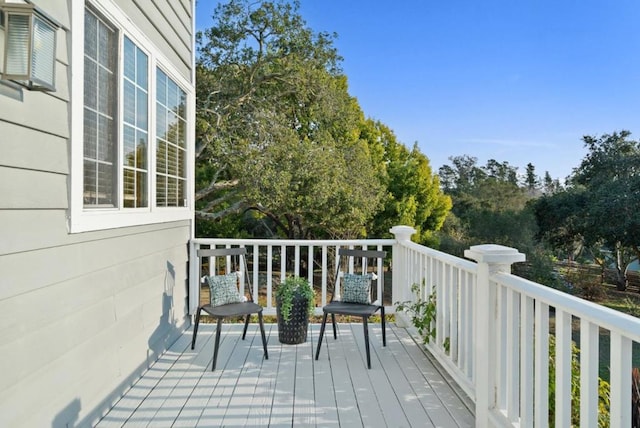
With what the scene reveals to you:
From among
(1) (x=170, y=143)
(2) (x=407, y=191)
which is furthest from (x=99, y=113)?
(2) (x=407, y=191)

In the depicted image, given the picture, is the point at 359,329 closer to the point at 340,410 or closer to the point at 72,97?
the point at 340,410

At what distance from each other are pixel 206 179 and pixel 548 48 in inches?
572

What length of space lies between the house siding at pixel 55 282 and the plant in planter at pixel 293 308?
3.82 feet

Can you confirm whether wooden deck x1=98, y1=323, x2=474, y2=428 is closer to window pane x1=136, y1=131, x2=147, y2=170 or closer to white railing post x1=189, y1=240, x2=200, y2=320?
white railing post x1=189, y1=240, x2=200, y2=320

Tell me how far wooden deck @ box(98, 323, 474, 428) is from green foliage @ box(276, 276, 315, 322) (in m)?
0.31

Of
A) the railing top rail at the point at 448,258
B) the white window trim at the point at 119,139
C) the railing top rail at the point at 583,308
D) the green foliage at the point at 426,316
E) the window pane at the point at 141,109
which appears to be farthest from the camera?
the green foliage at the point at 426,316

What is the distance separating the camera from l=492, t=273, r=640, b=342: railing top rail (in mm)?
1211

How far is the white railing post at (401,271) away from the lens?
418 centimetres

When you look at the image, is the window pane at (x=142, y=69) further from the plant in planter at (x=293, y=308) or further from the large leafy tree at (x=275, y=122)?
the large leafy tree at (x=275, y=122)

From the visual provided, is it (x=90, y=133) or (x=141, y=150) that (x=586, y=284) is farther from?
(x=90, y=133)

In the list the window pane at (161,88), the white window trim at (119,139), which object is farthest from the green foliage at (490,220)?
the white window trim at (119,139)

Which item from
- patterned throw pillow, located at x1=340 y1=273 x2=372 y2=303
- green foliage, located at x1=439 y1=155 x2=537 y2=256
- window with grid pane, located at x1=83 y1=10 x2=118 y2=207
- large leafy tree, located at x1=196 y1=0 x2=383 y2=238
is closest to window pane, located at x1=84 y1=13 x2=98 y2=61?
window with grid pane, located at x1=83 y1=10 x2=118 y2=207

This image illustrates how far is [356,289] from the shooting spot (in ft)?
12.0

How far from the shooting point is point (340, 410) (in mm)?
2553
